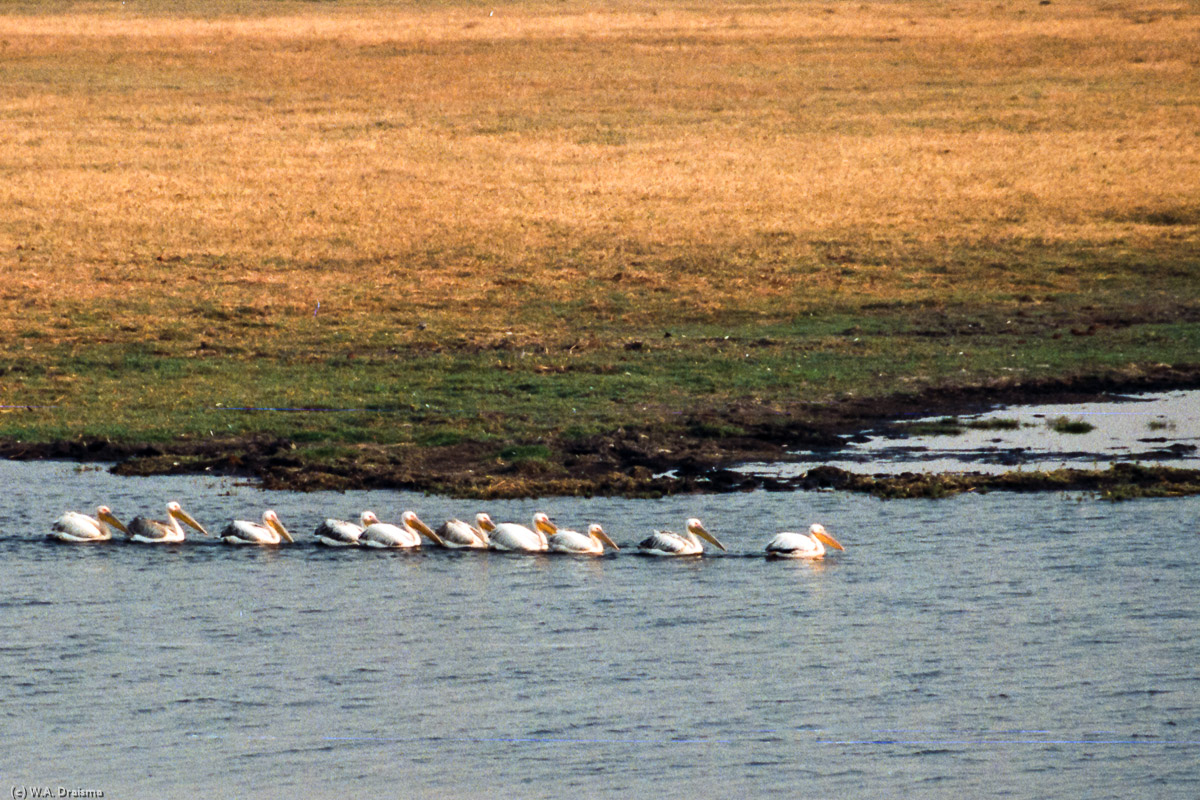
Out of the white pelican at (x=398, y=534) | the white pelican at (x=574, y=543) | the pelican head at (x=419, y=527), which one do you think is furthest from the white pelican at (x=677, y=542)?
the white pelican at (x=398, y=534)

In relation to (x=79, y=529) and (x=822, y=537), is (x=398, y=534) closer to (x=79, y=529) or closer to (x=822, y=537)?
(x=79, y=529)

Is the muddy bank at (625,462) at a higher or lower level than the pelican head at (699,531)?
higher

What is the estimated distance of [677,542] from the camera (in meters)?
18.2

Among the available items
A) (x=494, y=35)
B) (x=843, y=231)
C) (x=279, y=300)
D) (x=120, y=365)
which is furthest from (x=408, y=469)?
(x=494, y=35)

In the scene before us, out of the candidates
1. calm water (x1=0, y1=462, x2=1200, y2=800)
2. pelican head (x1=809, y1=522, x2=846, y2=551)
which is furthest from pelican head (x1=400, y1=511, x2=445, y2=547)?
pelican head (x1=809, y1=522, x2=846, y2=551)

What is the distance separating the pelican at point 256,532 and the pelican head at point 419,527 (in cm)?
120

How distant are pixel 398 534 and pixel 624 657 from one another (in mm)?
3774

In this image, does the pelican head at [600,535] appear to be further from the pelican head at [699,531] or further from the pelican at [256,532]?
the pelican at [256,532]

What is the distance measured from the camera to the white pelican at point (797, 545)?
18.0 metres

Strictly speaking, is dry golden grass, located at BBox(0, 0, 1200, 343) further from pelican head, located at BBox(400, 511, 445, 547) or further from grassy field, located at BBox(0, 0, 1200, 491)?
pelican head, located at BBox(400, 511, 445, 547)

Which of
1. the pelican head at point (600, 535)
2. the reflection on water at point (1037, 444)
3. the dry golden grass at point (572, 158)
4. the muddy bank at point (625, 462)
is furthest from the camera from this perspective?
the dry golden grass at point (572, 158)

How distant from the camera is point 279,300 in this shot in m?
31.6

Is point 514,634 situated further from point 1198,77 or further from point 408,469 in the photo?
point 1198,77

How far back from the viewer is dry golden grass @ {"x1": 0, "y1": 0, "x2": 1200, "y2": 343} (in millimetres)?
33344
